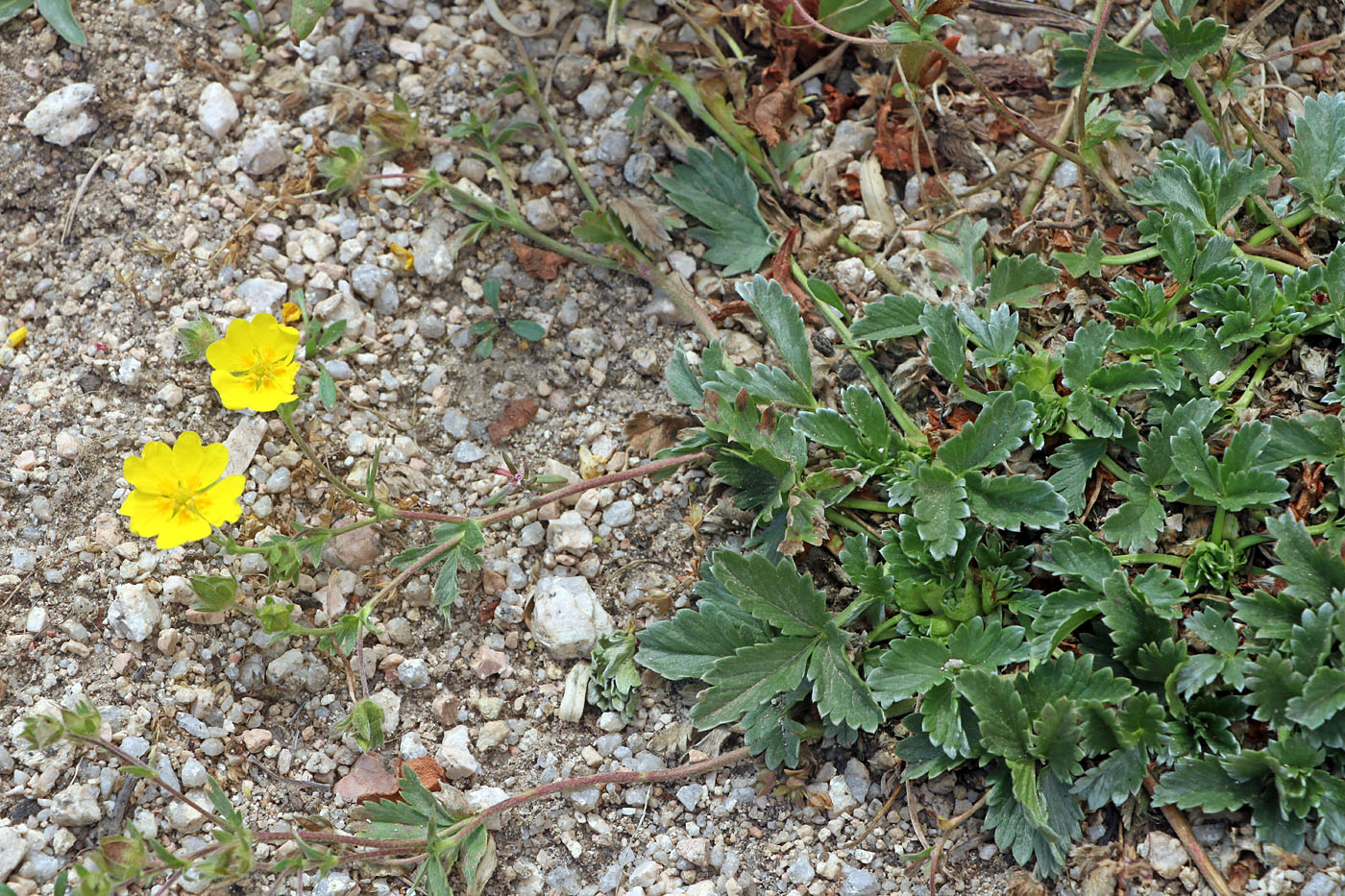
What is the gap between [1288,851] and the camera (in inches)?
87.4

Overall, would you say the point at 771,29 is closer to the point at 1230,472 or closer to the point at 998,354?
the point at 998,354

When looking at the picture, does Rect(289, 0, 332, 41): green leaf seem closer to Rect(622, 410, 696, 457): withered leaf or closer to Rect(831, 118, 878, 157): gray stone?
Rect(622, 410, 696, 457): withered leaf

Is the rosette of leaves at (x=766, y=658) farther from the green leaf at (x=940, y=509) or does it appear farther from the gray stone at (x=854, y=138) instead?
the gray stone at (x=854, y=138)

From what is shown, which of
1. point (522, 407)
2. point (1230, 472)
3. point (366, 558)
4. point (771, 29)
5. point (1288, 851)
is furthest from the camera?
point (771, 29)

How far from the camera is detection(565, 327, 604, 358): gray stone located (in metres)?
3.12

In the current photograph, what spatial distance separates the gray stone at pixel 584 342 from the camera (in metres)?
3.12

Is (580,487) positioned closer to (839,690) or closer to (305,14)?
(839,690)

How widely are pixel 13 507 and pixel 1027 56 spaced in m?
3.23

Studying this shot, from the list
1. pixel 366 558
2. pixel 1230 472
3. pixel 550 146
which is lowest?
pixel 366 558

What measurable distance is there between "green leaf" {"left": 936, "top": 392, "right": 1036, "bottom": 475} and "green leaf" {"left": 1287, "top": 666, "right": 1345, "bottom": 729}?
80 centimetres

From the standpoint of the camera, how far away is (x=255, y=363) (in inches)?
106

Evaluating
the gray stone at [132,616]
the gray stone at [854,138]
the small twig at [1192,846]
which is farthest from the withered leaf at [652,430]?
the small twig at [1192,846]

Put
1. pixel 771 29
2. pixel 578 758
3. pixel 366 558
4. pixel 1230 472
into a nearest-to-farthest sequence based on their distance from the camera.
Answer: pixel 1230 472
pixel 578 758
pixel 366 558
pixel 771 29

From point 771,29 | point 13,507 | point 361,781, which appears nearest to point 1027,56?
point 771,29
